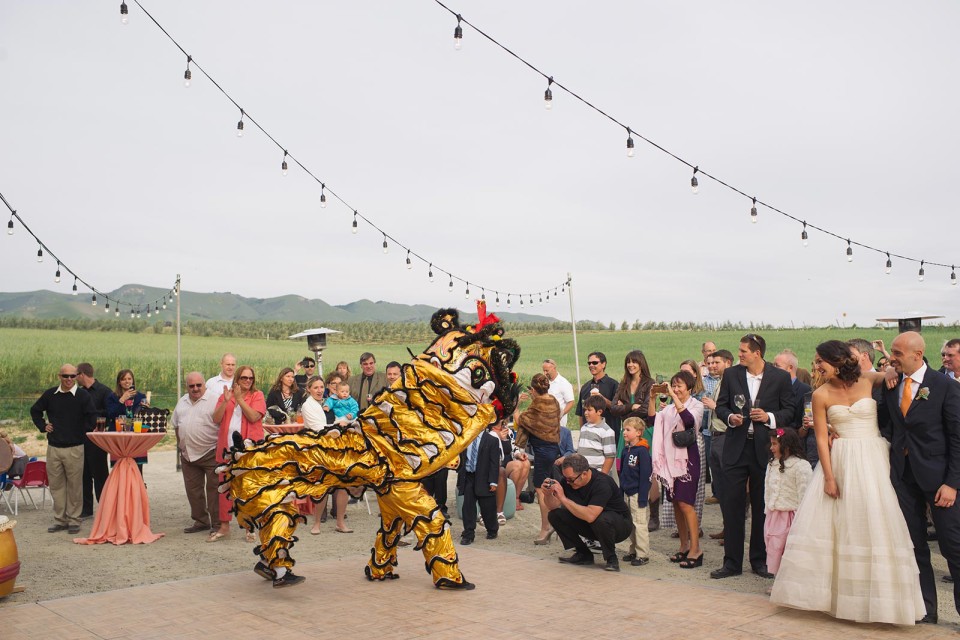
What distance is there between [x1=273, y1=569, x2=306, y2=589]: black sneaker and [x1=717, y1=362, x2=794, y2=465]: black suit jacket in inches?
152

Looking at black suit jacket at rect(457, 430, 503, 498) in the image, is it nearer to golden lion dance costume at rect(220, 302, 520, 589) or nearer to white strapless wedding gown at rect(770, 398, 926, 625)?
golden lion dance costume at rect(220, 302, 520, 589)

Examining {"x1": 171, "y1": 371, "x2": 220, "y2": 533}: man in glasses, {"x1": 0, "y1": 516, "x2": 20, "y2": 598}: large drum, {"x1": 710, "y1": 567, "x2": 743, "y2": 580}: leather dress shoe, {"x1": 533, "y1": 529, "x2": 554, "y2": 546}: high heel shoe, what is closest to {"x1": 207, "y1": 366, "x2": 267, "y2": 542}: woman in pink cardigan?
{"x1": 171, "y1": 371, "x2": 220, "y2": 533}: man in glasses

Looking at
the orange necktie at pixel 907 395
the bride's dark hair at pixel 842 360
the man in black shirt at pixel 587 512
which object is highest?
the bride's dark hair at pixel 842 360

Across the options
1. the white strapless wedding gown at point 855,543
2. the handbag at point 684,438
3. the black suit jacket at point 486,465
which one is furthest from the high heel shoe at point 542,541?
the white strapless wedding gown at point 855,543

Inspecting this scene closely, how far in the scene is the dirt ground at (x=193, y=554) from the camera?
709 centimetres

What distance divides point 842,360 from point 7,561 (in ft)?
21.9

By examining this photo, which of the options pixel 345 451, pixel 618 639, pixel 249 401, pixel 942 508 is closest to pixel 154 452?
pixel 249 401

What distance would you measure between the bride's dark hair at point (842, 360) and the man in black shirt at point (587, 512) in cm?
243

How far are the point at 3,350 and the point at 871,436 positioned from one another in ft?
108

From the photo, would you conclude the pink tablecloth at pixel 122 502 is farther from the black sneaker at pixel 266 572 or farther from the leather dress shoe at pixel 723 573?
the leather dress shoe at pixel 723 573

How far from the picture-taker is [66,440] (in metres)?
9.70

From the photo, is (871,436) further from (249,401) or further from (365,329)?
(365,329)

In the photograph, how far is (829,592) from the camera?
5539mm

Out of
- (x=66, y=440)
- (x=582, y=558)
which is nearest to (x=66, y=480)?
(x=66, y=440)
